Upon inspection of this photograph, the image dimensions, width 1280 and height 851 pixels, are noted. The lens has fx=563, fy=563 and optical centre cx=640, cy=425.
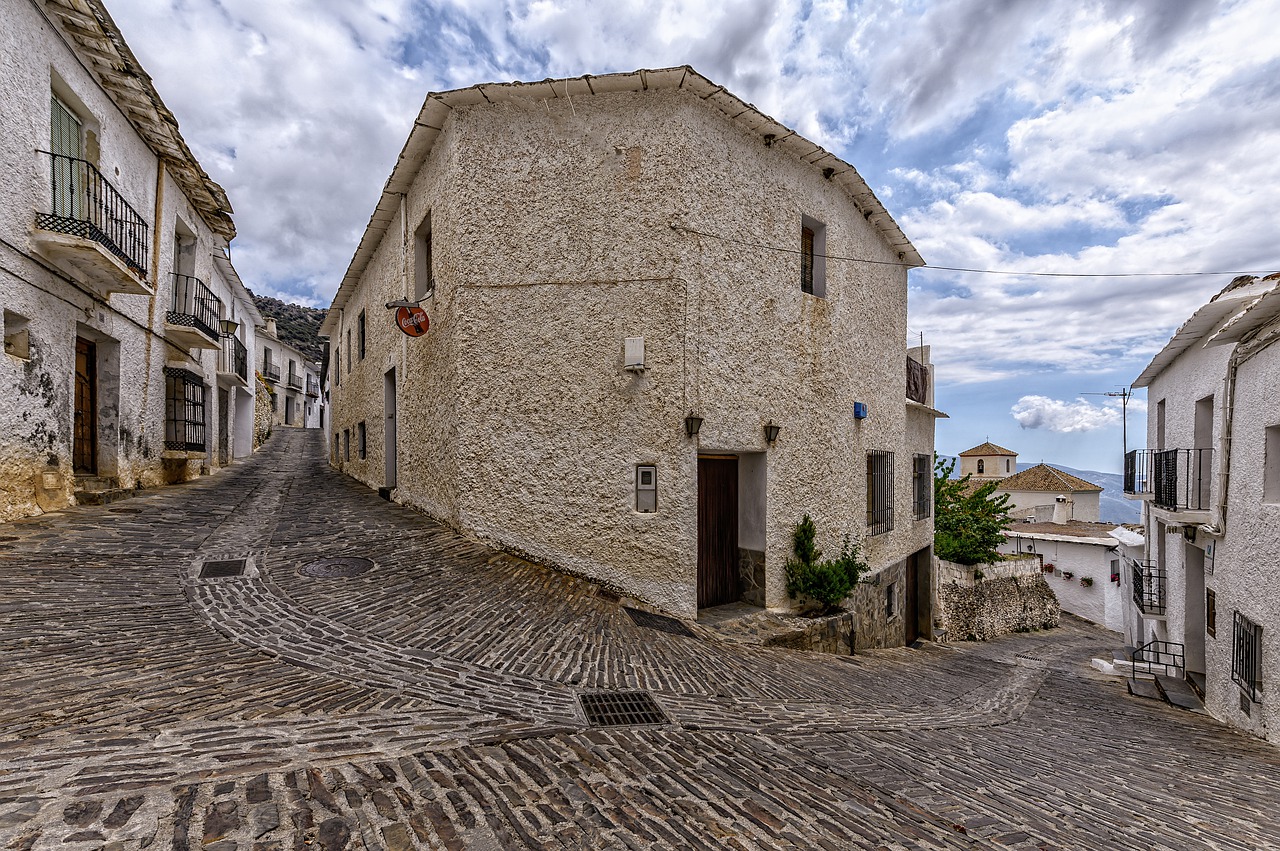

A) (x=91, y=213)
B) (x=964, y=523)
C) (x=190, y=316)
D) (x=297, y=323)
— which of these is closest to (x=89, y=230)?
(x=91, y=213)

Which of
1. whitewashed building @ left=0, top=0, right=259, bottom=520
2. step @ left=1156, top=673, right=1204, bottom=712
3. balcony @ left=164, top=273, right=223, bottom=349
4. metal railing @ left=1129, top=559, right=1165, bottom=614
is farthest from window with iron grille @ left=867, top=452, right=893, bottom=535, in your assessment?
balcony @ left=164, top=273, right=223, bottom=349

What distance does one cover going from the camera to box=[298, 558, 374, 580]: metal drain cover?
6.89 meters

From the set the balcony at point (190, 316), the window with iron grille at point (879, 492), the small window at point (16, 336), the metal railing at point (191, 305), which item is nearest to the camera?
the small window at point (16, 336)

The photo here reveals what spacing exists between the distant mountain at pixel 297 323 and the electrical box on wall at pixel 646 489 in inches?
1602

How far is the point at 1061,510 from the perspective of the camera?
111 feet

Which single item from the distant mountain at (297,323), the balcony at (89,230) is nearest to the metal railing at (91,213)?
the balcony at (89,230)

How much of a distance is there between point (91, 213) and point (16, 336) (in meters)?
2.66

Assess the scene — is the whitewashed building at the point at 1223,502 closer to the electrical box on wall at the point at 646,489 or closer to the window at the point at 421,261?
the electrical box on wall at the point at 646,489

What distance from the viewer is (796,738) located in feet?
14.8

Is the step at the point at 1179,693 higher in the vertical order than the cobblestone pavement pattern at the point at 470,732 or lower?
lower

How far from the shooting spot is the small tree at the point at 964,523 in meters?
18.1

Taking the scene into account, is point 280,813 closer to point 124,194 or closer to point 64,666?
point 64,666

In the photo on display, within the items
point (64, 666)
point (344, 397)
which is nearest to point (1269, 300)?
point (64, 666)

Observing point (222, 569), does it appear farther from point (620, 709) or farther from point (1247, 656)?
point (1247, 656)
